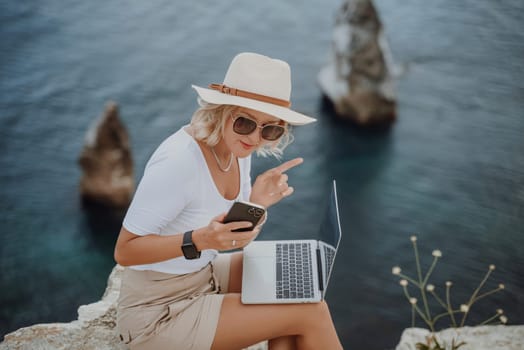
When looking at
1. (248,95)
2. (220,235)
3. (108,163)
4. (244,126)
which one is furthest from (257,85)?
(108,163)

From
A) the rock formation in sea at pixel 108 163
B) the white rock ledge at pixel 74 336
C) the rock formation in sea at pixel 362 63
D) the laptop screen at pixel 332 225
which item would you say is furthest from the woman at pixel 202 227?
the rock formation in sea at pixel 362 63

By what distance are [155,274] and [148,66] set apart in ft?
55.2

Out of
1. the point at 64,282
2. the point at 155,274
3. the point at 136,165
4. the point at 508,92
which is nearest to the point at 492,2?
the point at 508,92

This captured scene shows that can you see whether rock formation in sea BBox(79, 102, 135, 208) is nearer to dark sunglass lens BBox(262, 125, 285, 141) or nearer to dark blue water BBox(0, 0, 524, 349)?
dark blue water BBox(0, 0, 524, 349)

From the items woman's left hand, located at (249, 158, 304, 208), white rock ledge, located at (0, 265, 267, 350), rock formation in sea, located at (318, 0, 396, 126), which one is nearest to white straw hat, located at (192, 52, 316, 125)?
woman's left hand, located at (249, 158, 304, 208)

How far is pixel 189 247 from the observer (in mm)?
2447

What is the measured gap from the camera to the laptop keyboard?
9.22 feet

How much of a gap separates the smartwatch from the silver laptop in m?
0.43

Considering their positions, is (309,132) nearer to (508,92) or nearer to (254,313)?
(508,92)

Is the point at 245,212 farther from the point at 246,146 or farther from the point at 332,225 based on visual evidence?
the point at 332,225

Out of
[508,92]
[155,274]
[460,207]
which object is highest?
[155,274]

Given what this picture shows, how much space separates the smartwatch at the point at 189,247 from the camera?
2.45 meters

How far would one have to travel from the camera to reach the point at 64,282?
1099cm

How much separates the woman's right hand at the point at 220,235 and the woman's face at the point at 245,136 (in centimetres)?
42
